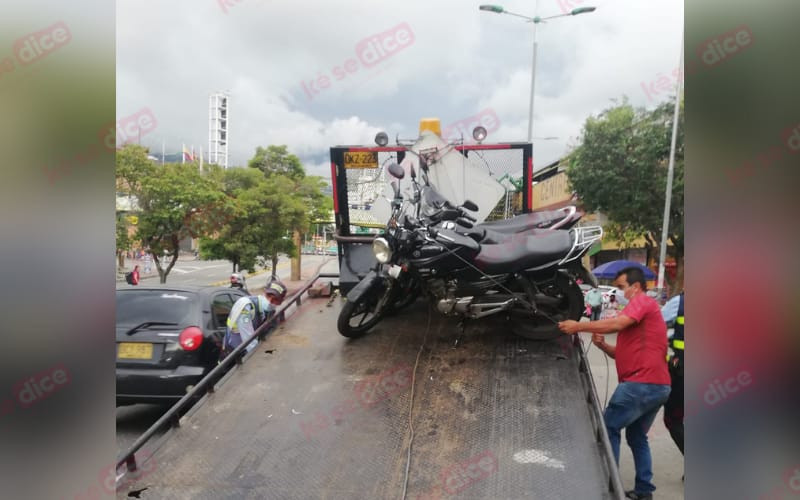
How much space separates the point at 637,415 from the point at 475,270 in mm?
1564

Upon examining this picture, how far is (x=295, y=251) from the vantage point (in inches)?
862

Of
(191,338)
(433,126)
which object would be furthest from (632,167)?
(191,338)

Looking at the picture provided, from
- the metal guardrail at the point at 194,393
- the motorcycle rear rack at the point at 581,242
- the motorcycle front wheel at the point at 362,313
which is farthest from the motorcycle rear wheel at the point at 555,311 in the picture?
the metal guardrail at the point at 194,393

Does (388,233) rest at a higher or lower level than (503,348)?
higher

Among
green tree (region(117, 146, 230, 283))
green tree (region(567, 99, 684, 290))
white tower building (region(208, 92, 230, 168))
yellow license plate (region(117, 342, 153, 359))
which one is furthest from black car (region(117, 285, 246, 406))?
white tower building (region(208, 92, 230, 168))

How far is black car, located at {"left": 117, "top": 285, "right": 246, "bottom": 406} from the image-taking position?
162 inches

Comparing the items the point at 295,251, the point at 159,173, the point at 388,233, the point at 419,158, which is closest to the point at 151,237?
the point at 159,173

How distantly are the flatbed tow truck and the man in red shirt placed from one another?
0.26 meters

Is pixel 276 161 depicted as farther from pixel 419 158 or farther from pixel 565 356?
pixel 565 356

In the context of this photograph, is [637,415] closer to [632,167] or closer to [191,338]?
[191,338]

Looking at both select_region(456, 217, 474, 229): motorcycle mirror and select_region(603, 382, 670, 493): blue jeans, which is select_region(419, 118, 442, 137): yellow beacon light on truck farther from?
select_region(603, 382, 670, 493): blue jeans
